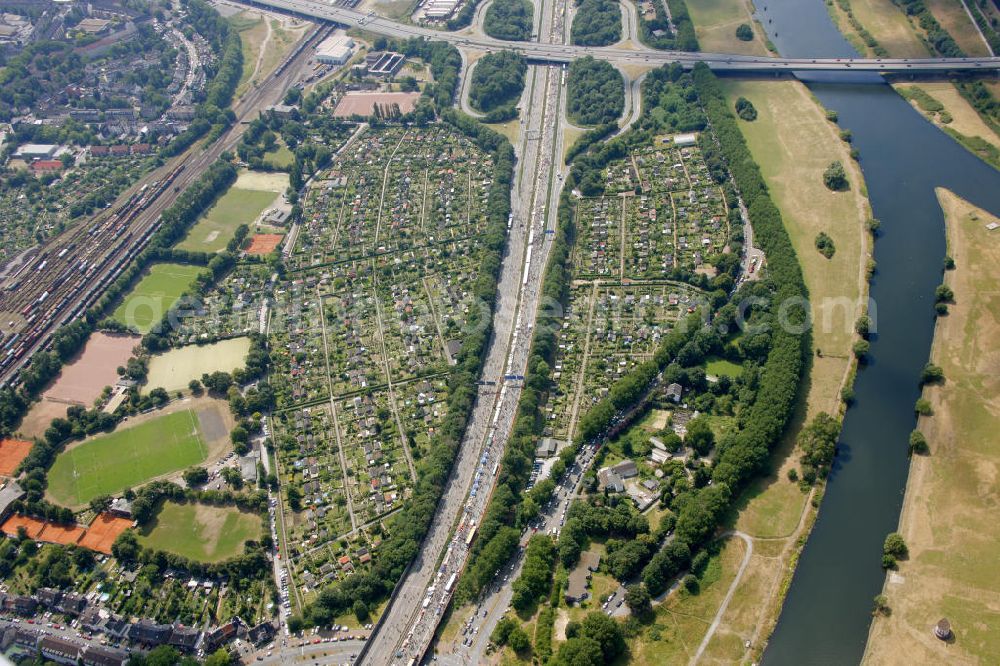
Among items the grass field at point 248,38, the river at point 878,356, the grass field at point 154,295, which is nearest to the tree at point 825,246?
the river at point 878,356

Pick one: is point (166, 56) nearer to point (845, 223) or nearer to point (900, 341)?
point (845, 223)

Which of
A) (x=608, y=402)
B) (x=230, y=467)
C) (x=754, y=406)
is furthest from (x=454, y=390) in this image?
(x=754, y=406)

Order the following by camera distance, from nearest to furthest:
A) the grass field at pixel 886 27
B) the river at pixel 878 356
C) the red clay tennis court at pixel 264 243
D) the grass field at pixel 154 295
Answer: the river at pixel 878 356
the grass field at pixel 154 295
the red clay tennis court at pixel 264 243
the grass field at pixel 886 27

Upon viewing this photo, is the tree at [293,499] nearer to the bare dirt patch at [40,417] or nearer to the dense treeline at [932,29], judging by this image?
the bare dirt patch at [40,417]

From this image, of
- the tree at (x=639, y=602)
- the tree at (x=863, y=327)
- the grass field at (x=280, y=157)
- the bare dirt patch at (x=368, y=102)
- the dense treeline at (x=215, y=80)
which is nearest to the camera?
the tree at (x=639, y=602)

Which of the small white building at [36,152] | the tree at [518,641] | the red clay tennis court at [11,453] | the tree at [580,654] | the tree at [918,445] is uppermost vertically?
the tree at [918,445]

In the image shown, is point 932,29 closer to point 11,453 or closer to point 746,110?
point 746,110

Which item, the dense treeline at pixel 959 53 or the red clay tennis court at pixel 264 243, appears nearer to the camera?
the red clay tennis court at pixel 264 243

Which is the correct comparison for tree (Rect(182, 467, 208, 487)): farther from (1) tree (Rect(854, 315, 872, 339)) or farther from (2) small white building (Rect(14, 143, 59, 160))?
(2) small white building (Rect(14, 143, 59, 160))
